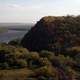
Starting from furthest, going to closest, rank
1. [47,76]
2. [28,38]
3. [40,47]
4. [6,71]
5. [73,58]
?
1. [28,38]
2. [40,47]
3. [73,58]
4. [6,71]
5. [47,76]

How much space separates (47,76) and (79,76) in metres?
2.59

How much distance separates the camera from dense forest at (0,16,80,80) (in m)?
23.5

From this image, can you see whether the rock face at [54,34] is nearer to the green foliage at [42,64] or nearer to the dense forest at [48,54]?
the dense forest at [48,54]

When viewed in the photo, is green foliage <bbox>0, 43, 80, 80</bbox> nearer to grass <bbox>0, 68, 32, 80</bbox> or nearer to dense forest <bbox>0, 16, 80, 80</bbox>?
dense forest <bbox>0, 16, 80, 80</bbox>

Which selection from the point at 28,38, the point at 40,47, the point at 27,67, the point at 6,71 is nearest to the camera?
the point at 6,71

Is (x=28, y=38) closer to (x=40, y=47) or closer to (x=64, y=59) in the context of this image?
(x=40, y=47)

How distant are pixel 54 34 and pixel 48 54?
747cm

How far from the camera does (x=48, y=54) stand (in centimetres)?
2980

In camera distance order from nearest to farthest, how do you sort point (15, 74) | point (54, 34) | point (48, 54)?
point (15, 74)
point (48, 54)
point (54, 34)

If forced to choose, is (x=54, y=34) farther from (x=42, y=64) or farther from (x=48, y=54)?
(x=42, y=64)

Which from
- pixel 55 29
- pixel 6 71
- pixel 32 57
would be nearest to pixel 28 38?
→ pixel 55 29

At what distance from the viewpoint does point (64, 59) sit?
27094 millimetres

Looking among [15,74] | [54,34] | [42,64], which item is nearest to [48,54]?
[42,64]

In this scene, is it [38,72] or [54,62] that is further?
[54,62]
